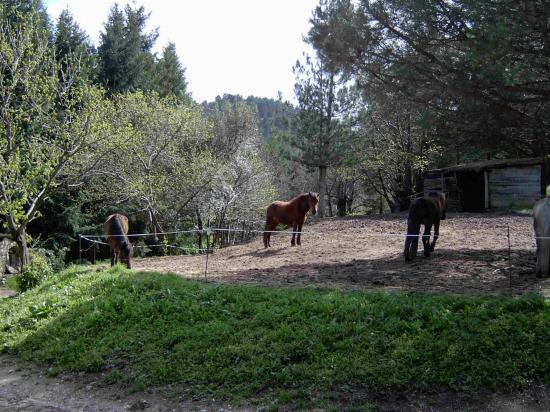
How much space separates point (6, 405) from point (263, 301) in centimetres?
370

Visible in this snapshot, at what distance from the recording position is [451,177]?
22562 millimetres

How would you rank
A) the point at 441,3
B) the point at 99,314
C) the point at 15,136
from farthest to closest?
1. the point at 15,136
2. the point at 441,3
3. the point at 99,314

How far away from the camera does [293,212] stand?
15500mm

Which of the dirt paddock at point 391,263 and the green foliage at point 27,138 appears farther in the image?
the green foliage at point 27,138

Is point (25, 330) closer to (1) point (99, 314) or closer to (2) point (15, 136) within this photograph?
(1) point (99, 314)

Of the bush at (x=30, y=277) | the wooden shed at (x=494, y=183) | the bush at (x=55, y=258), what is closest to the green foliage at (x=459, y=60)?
the wooden shed at (x=494, y=183)

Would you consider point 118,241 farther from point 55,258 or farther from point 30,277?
point 55,258

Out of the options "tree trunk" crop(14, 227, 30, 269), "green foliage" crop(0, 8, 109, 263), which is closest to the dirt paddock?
"tree trunk" crop(14, 227, 30, 269)

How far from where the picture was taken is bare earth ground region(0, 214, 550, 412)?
17.7 ft

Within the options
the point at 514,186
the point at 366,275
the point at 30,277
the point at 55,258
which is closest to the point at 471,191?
the point at 514,186

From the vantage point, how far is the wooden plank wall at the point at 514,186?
64.4 feet

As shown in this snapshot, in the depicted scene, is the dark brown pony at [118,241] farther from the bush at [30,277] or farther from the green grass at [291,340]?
the green grass at [291,340]

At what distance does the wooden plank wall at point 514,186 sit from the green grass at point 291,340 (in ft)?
48.5

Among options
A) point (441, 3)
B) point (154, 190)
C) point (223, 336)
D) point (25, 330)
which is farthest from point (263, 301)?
point (154, 190)
